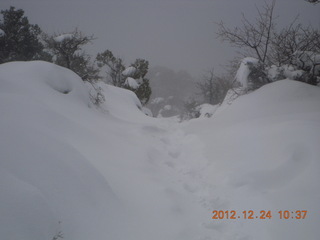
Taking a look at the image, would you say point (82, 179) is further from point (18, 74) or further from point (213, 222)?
point (18, 74)

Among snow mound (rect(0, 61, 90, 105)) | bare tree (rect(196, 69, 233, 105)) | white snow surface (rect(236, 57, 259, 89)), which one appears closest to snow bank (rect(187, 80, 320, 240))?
white snow surface (rect(236, 57, 259, 89))

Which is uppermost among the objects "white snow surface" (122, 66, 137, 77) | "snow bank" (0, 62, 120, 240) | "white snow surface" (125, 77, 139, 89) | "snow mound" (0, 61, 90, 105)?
"white snow surface" (122, 66, 137, 77)

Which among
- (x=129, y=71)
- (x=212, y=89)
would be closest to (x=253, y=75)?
(x=129, y=71)
